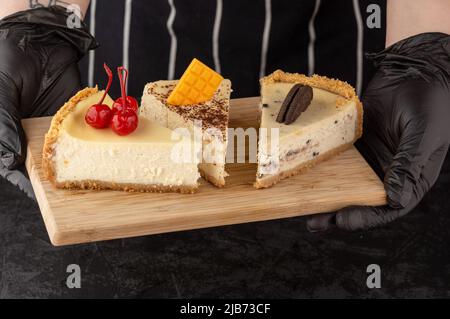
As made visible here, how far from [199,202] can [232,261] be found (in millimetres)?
518

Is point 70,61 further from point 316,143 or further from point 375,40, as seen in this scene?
point 375,40

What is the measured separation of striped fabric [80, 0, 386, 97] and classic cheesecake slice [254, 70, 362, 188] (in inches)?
11.3

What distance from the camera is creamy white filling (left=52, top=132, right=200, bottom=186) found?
2.91 m

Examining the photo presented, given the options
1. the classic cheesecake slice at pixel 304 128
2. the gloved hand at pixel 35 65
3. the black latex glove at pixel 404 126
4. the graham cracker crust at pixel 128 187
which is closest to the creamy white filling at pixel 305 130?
the classic cheesecake slice at pixel 304 128

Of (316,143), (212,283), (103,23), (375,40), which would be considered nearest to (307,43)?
(375,40)

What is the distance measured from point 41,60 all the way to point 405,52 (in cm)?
151

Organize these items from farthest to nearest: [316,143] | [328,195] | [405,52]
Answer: [405,52], [316,143], [328,195]

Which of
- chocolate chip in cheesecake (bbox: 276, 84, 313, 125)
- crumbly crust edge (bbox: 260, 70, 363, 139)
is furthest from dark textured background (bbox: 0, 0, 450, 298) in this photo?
chocolate chip in cheesecake (bbox: 276, 84, 313, 125)

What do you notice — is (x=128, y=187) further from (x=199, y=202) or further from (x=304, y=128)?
(x=304, y=128)

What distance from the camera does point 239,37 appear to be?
12.0 feet

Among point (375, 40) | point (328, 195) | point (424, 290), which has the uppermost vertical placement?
point (375, 40)

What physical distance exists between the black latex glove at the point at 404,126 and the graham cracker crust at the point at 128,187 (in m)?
0.49

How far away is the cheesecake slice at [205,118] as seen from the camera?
9.85 ft

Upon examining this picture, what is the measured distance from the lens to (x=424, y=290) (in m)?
3.23
